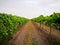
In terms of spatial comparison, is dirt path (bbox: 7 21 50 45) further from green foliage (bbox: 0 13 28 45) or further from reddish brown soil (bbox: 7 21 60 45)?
green foliage (bbox: 0 13 28 45)

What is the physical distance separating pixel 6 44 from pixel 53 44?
5.09m

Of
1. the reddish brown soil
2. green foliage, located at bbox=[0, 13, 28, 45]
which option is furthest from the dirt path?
green foliage, located at bbox=[0, 13, 28, 45]

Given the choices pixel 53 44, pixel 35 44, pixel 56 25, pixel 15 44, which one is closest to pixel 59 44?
pixel 53 44

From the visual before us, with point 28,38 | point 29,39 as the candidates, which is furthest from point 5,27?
point 28,38

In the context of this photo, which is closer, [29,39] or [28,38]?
[29,39]

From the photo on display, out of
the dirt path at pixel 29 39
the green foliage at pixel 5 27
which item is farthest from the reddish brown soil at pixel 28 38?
the green foliage at pixel 5 27

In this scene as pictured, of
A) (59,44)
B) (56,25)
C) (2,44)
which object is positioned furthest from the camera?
(56,25)

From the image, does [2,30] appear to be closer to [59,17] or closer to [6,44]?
[6,44]

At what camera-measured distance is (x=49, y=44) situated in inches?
620

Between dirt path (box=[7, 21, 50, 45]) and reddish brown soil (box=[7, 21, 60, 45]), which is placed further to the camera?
reddish brown soil (box=[7, 21, 60, 45])

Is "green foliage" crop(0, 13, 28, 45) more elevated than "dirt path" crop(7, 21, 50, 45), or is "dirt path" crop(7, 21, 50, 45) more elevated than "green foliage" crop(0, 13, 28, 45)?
"green foliage" crop(0, 13, 28, 45)

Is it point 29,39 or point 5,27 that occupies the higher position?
point 5,27

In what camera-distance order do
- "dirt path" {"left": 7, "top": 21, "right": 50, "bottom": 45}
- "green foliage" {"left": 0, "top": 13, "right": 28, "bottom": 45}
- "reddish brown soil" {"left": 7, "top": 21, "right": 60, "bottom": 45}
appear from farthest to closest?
"reddish brown soil" {"left": 7, "top": 21, "right": 60, "bottom": 45} → "dirt path" {"left": 7, "top": 21, "right": 50, "bottom": 45} → "green foliage" {"left": 0, "top": 13, "right": 28, "bottom": 45}

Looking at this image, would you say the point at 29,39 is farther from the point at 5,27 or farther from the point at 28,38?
→ the point at 5,27
